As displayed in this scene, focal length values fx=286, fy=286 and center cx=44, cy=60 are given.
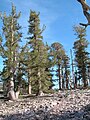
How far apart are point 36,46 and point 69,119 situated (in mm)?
22923

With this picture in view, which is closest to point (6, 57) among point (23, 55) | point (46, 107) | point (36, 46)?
point (23, 55)

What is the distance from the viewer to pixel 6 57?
103 ft

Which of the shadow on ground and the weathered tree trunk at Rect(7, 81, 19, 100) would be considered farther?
the weathered tree trunk at Rect(7, 81, 19, 100)

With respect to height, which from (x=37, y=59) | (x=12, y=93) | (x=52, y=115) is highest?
A: (x=37, y=59)

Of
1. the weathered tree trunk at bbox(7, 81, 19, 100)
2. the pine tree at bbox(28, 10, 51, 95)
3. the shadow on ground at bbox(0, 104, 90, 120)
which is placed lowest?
the shadow on ground at bbox(0, 104, 90, 120)

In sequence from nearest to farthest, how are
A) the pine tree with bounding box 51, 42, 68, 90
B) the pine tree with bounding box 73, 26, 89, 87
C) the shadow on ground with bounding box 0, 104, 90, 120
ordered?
the shadow on ground with bounding box 0, 104, 90, 120
the pine tree with bounding box 73, 26, 89, 87
the pine tree with bounding box 51, 42, 68, 90

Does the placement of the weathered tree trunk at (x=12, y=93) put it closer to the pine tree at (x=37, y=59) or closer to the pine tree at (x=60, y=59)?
the pine tree at (x=37, y=59)

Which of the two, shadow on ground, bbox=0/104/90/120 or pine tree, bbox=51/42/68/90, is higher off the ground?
pine tree, bbox=51/42/68/90

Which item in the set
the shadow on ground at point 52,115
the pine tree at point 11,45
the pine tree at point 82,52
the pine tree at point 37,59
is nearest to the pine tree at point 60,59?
the pine tree at point 82,52

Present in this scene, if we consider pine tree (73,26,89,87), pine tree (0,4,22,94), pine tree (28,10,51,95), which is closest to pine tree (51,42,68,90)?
pine tree (73,26,89,87)

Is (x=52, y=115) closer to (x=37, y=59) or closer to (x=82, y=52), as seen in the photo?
(x=37, y=59)

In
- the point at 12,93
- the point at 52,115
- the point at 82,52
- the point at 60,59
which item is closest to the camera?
the point at 52,115

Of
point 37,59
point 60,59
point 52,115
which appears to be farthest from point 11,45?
point 60,59

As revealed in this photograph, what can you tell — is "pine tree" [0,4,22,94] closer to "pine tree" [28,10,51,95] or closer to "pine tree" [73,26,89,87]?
"pine tree" [28,10,51,95]
